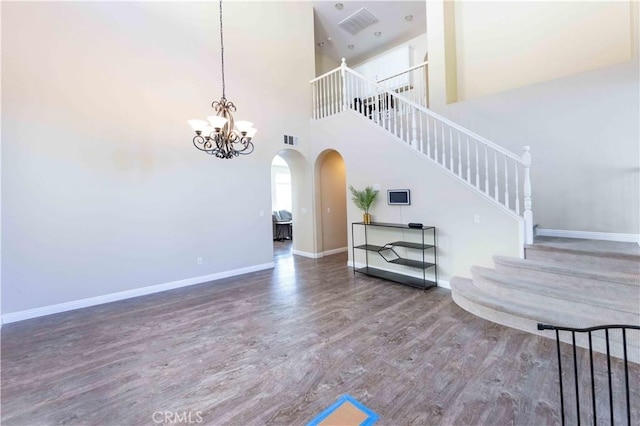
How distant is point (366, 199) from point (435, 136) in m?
1.59

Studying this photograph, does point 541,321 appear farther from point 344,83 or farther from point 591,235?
point 344,83

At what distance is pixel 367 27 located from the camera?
23.9ft

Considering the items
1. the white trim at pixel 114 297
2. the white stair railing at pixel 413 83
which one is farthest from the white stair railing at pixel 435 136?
the white trim at pixel 114 297

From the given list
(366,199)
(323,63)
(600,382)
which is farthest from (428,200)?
(323,63)

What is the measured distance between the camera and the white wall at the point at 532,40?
13.5 feet

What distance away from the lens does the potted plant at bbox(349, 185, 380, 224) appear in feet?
17.1

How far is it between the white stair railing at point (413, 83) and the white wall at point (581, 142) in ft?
4.84

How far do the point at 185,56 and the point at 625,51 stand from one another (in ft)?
22.4

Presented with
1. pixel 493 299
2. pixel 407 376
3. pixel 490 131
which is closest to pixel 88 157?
pixel 407 376

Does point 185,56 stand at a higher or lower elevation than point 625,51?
higher

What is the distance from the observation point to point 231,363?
8.29 feet

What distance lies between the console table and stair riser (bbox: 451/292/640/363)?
81 cm

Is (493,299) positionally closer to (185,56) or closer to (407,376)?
(407,376)

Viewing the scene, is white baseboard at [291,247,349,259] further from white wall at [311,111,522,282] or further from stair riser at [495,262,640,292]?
stair riser at [495,262,640,292]
